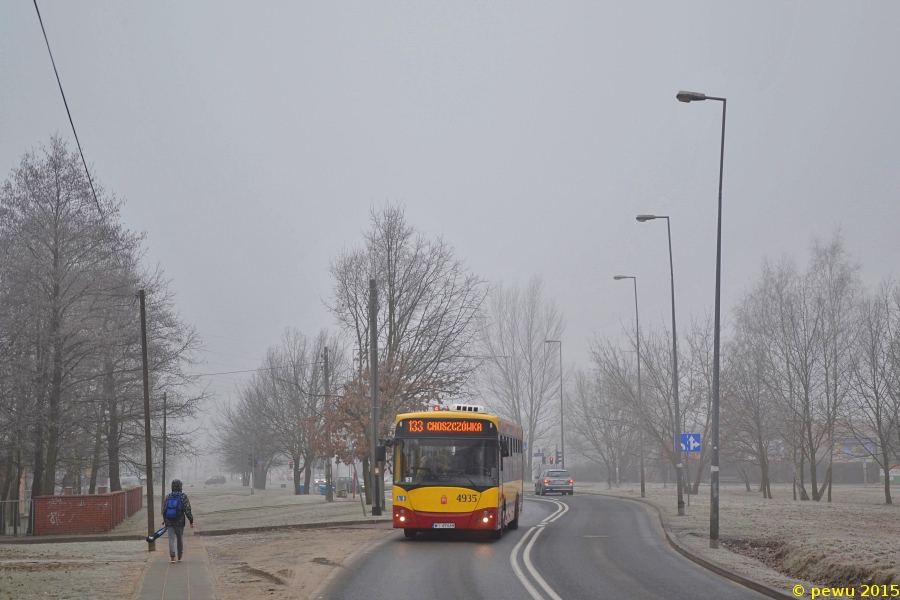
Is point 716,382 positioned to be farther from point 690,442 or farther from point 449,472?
point 690,442

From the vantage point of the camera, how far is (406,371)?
42188 mm

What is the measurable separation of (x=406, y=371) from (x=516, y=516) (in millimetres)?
A: 15520

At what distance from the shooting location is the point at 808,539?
62.8 ft

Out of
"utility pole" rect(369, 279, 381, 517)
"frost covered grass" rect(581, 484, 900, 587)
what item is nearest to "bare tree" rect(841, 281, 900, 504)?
"frost covered grass" rect(581, 484, 900, 587)

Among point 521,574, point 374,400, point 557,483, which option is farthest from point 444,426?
point 557,483

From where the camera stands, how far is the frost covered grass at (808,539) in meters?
14.1

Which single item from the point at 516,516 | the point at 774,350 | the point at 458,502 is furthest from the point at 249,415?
the point at 458,502

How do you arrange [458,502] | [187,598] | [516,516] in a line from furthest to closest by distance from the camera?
[516,516], [458,502], [187,598]

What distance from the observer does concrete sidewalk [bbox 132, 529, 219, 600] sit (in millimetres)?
13430

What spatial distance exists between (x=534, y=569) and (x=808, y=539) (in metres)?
6.41

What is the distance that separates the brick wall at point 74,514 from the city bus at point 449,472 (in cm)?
1427

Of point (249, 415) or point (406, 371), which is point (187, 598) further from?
point (249, 415)

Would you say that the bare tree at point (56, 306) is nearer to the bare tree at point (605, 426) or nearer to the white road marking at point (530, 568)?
the white road marking at point (530, 568)

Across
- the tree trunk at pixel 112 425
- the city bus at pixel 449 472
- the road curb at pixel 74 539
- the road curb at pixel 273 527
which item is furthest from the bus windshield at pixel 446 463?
the tree trunk at pixel 112 425
